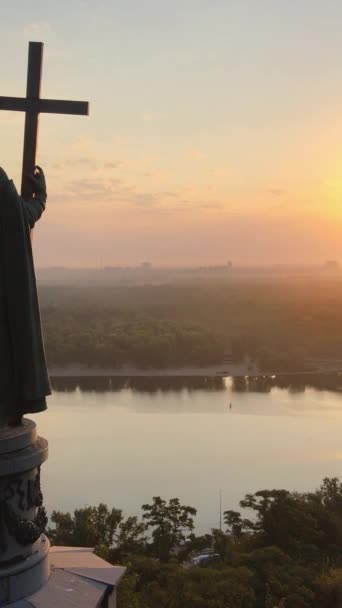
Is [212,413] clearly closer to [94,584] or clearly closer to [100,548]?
[100,548]

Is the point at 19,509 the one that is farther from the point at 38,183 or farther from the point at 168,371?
the point at 168,371

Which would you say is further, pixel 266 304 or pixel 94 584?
pixel 266 304

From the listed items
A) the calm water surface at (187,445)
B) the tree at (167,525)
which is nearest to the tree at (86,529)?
the tree at (167,525)

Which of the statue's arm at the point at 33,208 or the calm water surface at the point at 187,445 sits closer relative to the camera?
the statue's arm at the point at 33,208

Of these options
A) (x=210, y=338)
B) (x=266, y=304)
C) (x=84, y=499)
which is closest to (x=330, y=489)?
(x=84, y=499)

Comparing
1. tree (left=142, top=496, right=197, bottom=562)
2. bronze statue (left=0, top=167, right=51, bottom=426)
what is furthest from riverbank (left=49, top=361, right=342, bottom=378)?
bronze statue (left=0, top=167, right=51, bottom=426)

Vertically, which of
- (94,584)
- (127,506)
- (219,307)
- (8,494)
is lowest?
(127,506)

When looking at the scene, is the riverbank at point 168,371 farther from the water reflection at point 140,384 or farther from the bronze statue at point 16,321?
the bronze statue at point 16,321
